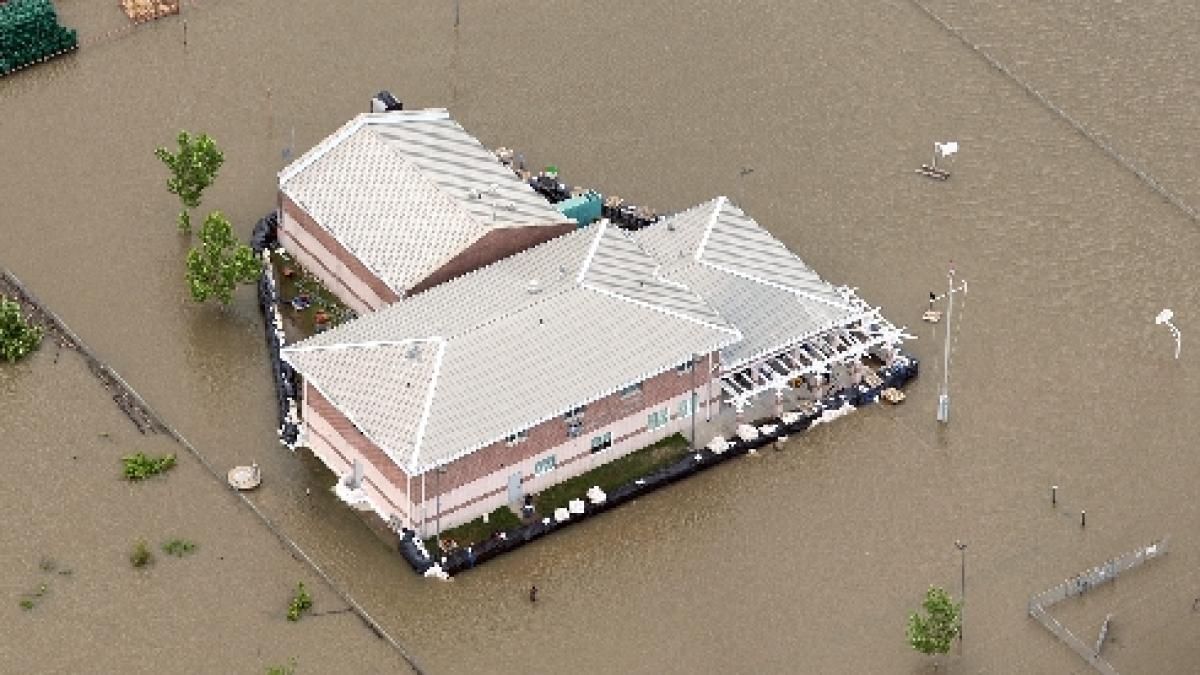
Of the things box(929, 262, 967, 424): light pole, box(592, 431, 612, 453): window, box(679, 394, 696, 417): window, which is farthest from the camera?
box(929, 262, 967, 424): light pole

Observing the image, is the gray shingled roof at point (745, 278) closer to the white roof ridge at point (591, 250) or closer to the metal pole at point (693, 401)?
the metal pole at point (693, 401)

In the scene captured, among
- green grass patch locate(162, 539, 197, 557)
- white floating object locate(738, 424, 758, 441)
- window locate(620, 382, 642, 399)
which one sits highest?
window locate(620, 382, 642, 399)

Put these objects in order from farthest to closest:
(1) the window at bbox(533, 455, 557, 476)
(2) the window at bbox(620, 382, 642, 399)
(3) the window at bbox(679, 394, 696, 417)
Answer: (3) the window at bbox(679, 394, 696, 417) < (2) the window at bbox(620, 382, 642, 399) < (1) the window at bbox(533, 455, 557, 476)

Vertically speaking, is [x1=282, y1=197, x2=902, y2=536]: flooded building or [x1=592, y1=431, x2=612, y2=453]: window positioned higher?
[x1=282, y1=197, x2=902, y2=536]: flooded building

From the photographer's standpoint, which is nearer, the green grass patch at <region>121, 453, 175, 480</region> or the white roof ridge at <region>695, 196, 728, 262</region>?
the green grass patch at <region>121, 453, 175, 480</region>

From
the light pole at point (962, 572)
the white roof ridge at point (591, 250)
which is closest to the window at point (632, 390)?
the white roof ridge at point (591, 250)

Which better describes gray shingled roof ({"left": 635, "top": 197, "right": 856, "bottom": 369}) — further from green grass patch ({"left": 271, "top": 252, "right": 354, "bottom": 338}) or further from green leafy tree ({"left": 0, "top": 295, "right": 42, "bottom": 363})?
green leafy tree ({"left": 0, "top": 295, "right": 42, "bottom": 363})

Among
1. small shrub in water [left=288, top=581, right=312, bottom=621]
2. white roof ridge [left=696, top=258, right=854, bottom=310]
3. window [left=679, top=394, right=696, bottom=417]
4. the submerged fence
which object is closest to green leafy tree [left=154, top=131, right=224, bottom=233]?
white roof ridge [left=696, top=258, right=854, bottom=310]
